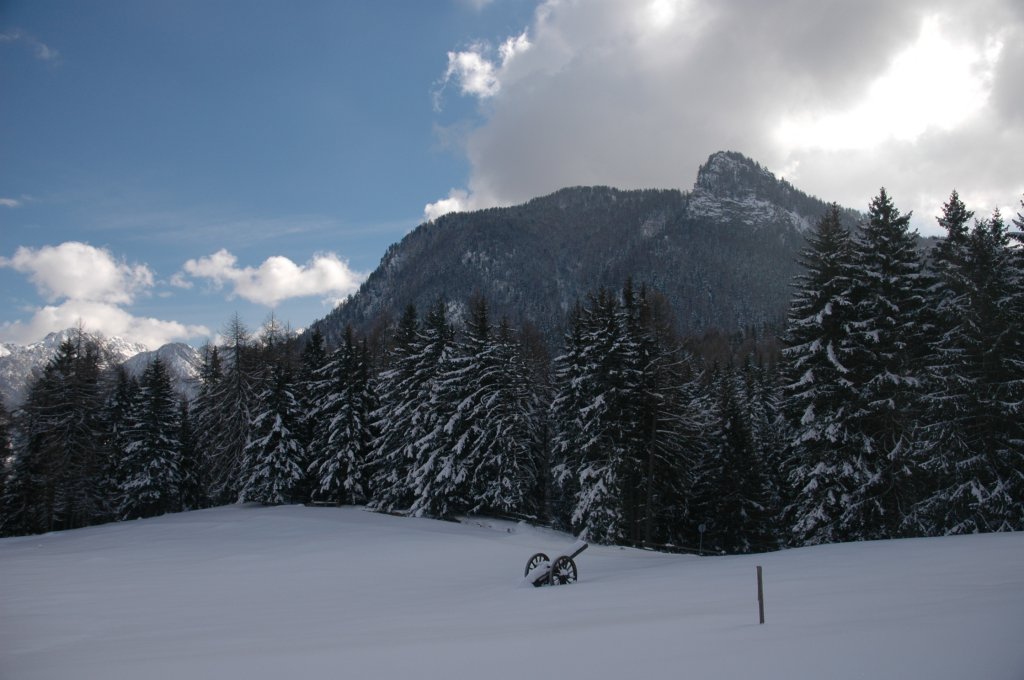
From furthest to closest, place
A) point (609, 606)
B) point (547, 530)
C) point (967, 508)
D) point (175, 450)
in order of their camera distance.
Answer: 1. point (175, 450)
2. point (547, 530)
3. point (967, 508)
4. point (609, 606)

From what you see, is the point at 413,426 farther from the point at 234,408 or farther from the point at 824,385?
the point at 824,385

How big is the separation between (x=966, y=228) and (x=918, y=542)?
1427cm

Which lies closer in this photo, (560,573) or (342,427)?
(560,573)

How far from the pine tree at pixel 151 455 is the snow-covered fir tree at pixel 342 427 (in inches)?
472

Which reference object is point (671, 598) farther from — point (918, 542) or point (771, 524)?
point (771, 524)

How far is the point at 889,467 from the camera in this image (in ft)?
68.6

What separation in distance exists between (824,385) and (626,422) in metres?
10.1

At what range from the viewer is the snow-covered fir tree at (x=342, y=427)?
37.4 metres

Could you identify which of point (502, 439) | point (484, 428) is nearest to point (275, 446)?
point (484, 428)

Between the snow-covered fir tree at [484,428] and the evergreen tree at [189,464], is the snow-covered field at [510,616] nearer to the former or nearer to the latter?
the snow-covered fir tree at [484,428]

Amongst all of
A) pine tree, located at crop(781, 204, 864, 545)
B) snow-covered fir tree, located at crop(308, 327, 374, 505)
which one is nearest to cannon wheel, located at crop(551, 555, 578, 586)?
pine tree, located at crop(781, 204, 864, 545)

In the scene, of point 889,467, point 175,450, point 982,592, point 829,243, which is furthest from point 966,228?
point 175,450

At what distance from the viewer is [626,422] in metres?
29.4

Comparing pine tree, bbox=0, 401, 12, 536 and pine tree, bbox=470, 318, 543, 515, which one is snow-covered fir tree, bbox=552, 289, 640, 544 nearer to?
pine tree, bbox=470, 318, 543, 515
